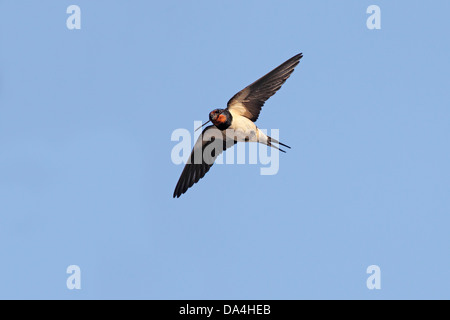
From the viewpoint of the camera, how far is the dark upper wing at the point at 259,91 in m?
18.2

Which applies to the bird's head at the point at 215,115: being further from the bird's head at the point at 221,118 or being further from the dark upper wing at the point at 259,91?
the dark upper wing at the point at 259,91

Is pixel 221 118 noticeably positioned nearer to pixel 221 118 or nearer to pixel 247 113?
pixel 221 118

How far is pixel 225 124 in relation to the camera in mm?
18250

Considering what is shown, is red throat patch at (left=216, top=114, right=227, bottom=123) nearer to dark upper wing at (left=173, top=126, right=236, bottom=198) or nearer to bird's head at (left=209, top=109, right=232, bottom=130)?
bird's head at (left=209, top=109, right=232, bottom=130)

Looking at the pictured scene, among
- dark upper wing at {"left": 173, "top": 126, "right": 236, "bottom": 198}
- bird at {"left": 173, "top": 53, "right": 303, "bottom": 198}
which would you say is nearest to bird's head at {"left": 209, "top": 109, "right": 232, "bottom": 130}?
bird at {"left": 173, "top": 53, "right": 303, "bottom": 198}

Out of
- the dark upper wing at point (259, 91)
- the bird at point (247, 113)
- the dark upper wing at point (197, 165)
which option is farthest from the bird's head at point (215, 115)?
the dark upper wing at point (197, 165)

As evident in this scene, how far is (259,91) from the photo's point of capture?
1841 cm

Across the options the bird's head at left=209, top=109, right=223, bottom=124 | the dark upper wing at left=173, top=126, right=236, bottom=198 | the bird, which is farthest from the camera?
the dark upper wing at left=173, top=126, right=236, bottom=198

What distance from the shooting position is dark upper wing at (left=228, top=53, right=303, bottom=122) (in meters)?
18.2

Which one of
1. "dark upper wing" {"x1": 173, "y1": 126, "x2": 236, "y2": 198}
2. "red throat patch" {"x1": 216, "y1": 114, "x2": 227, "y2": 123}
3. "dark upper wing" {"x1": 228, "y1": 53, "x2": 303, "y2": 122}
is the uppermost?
"dark upper wing" {"x1": 228, "y1": 53, "x2": 303, "y2": 122}
